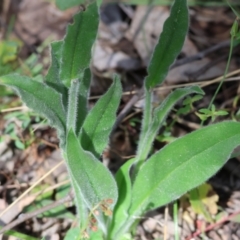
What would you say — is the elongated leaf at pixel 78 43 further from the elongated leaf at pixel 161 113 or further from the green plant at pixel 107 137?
the elongated leaf at pixel 161 113

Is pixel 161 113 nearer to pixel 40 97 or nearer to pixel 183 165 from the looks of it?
pixel 183 165

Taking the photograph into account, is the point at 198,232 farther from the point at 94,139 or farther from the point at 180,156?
the point at 94,139

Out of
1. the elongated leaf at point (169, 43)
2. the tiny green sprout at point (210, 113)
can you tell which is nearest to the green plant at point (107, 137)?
the elongated leaf at point (169, 43)

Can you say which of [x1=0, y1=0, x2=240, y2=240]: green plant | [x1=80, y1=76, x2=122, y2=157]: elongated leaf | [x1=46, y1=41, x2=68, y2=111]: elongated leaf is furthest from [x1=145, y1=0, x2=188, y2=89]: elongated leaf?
[x1=46, y1=41, x2=68, y2=111]: elongated leaf

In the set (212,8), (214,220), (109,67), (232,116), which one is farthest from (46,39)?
(214,220)

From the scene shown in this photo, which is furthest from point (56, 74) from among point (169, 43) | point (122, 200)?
point (122, 200)

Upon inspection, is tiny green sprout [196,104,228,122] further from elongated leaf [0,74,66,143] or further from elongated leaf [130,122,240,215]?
elongated leaf [0,74,66,143]

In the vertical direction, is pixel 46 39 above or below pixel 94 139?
below
